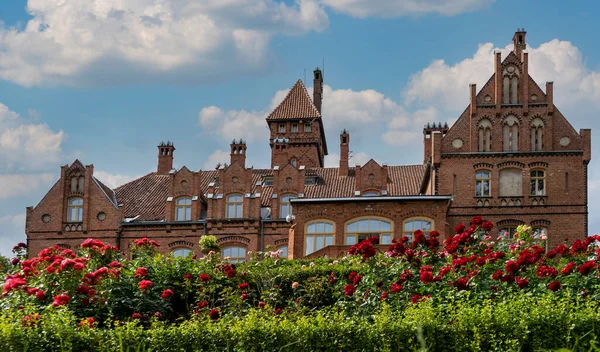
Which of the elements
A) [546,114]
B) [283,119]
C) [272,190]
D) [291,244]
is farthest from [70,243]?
[546,114]

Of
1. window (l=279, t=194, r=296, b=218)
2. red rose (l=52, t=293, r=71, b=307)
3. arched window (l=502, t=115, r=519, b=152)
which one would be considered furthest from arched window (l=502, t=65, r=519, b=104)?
red rose (l=52, t=293, r=71, b=307)

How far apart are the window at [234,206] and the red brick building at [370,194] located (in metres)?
0.05

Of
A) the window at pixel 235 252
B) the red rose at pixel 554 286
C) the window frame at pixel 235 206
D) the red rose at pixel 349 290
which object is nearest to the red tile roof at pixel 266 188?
the window frame at pixel 235 206

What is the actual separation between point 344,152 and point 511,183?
41.5 feet

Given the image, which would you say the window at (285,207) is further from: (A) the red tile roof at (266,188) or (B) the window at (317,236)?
(B) the window at (317,236)

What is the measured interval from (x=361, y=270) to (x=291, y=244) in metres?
20.1

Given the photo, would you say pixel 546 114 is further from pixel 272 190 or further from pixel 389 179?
pixel 272 190

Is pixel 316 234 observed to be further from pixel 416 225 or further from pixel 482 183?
pixel 482 183

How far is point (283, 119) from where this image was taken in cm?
6112

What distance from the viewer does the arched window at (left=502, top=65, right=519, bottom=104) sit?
1724 inches

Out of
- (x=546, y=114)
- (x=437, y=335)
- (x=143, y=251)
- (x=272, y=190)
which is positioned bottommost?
(x=437, y=335)

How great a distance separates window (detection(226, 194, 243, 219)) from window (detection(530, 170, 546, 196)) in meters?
14.6

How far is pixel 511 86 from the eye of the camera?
144 ft

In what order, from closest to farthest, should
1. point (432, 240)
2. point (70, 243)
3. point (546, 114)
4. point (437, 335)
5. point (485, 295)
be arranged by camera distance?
point (437, 335) → point (485, 295) → point (432, 240) → point (546, 114) → point (70, 243)
